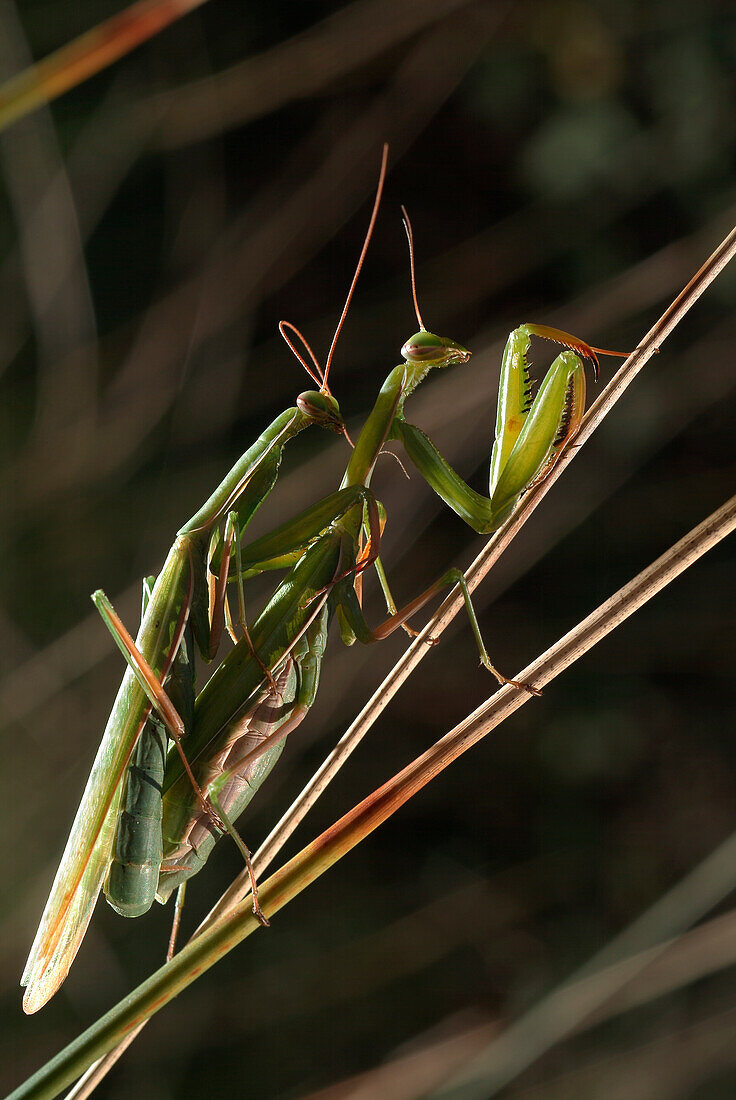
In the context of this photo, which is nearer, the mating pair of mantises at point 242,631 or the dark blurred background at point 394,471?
the mating pair of mantises at point 242,631

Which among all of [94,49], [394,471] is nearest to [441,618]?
[94,49]

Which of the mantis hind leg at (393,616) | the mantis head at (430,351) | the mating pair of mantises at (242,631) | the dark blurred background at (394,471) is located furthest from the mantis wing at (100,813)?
the dark blurred background at (394,471)

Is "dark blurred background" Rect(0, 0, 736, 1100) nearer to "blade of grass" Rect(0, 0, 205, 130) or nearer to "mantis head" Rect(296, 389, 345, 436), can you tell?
"mantis head" Rect(296, 389, 345, 436)

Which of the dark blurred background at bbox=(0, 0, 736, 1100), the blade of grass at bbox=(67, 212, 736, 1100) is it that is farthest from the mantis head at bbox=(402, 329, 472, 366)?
the dark blurred background at bbox=(0, 0, 736, 1100)

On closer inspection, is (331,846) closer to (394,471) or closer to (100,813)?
(100,813)

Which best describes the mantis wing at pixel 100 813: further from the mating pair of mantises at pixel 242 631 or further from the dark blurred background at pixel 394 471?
the dark blurred background at pixel 394 471

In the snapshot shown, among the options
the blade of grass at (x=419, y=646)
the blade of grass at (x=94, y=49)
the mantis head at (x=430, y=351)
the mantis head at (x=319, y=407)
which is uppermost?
the blade of grass at (x=94, y=49)
